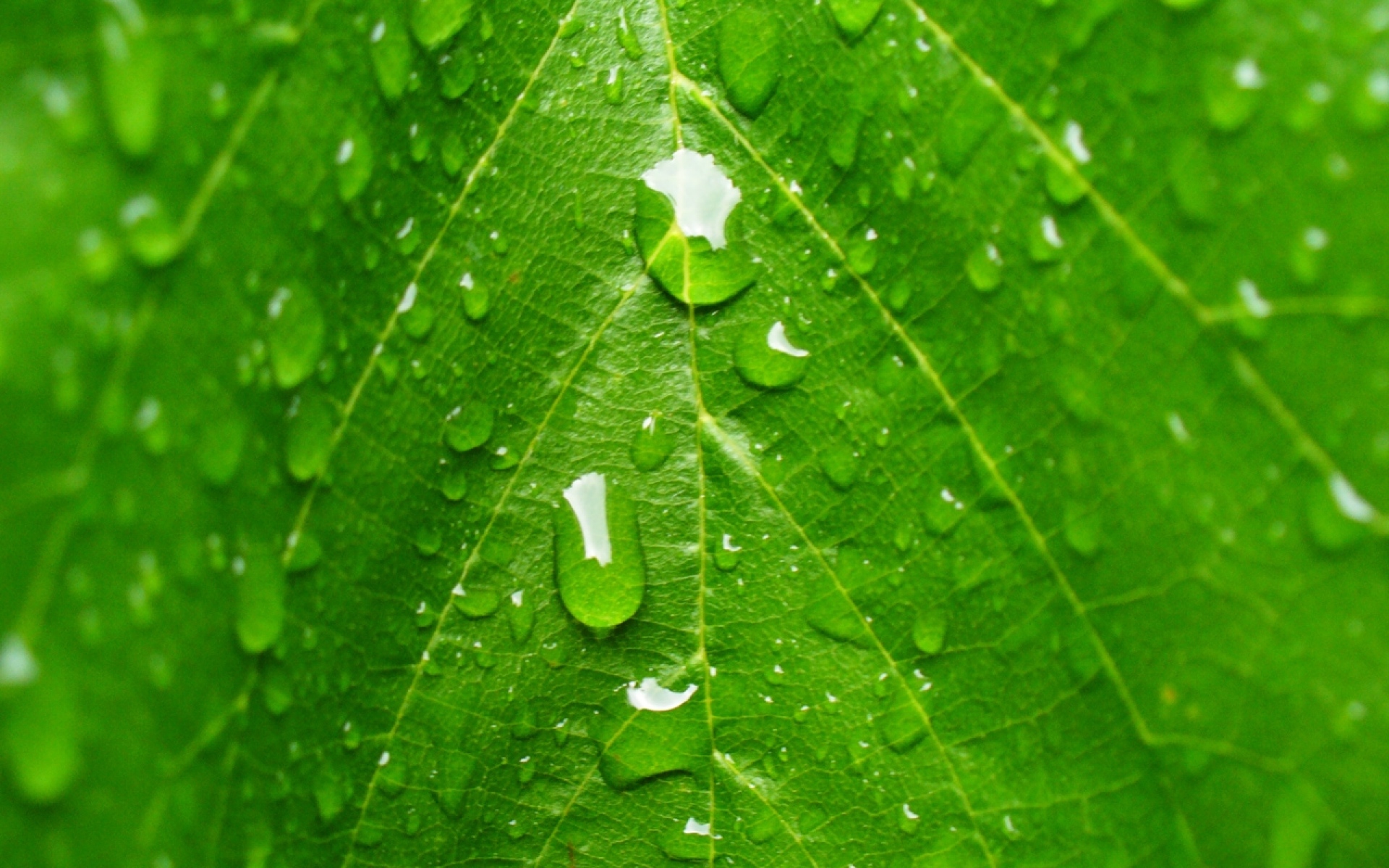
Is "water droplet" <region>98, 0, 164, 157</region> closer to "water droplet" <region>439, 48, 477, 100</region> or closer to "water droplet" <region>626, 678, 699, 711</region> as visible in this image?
"water droplet" <region>439, 48, 477, 100</region>

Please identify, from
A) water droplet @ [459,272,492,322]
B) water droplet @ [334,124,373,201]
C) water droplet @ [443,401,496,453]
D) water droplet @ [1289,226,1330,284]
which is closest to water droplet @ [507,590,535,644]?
water droplet @ [443,401,496,453]

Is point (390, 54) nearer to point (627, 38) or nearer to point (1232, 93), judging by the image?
point (627, 38)

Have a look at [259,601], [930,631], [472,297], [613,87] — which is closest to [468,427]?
[472,297]

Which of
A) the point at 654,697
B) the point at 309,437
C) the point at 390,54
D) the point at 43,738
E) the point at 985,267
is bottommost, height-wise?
the point at 43,738

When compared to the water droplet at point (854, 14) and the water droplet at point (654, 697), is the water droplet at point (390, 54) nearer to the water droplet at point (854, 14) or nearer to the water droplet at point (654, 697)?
the water droplet at point (854, 14)

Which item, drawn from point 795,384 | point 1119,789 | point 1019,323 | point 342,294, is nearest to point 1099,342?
point 1019,323
